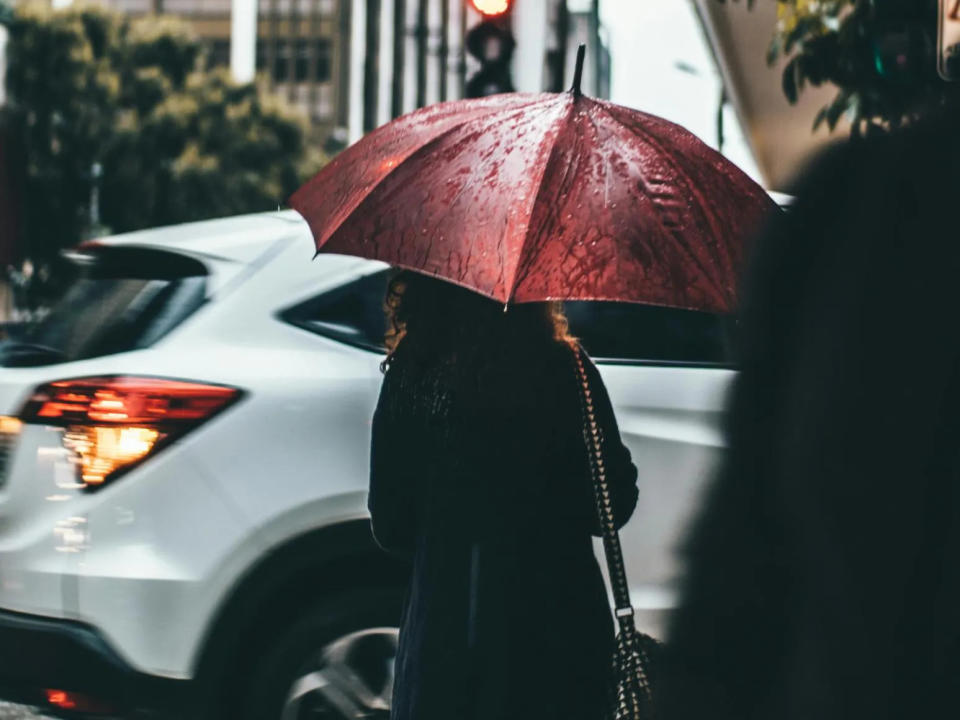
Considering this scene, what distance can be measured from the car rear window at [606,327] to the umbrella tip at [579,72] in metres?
1.24

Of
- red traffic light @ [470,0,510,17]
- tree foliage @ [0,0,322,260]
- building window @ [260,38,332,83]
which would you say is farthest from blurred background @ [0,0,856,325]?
building window @ [260,38,332,83]

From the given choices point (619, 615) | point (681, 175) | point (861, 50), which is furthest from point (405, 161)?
point (861, 50)

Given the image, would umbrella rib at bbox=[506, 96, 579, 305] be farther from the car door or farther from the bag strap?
the car door

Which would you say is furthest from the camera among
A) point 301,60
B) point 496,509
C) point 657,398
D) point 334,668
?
point 301,60

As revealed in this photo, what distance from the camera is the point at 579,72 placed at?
2.51 meters

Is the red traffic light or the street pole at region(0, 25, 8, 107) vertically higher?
the red traffic light

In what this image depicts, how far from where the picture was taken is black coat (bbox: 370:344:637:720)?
93.8 inches

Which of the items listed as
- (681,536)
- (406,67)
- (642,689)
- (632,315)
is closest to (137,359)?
(632,315)

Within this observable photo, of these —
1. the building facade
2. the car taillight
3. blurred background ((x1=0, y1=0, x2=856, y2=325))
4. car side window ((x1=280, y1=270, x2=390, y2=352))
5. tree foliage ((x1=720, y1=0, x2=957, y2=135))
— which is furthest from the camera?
the building facade

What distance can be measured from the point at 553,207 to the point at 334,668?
5.46 feet

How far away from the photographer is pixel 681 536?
123cm

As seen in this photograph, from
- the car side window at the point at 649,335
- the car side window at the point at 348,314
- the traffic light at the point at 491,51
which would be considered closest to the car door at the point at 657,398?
the car side window at the point at 649,335

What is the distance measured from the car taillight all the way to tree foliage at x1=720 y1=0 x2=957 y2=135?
8.61 ft

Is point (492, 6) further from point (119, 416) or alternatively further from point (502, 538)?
point (502, 538)
